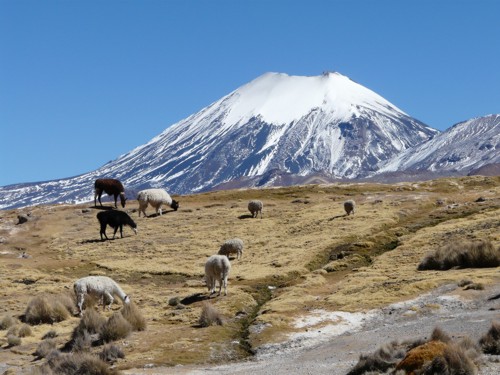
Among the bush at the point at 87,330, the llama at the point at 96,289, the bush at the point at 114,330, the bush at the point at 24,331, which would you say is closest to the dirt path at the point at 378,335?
the bush at the point at 87,330

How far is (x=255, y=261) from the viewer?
4769cm

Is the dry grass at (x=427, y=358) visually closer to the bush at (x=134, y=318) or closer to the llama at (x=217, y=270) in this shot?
the bush at (x=134, y=318)

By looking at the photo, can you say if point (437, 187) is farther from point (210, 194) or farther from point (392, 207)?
point (210, 194)

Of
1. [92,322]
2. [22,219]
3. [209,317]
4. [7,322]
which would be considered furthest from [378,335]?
[22,219]

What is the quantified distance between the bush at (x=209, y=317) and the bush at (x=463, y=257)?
13.6 metres

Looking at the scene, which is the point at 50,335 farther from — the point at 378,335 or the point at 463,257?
the point at 463,257

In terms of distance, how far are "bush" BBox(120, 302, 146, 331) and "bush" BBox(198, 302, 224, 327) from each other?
2336mm

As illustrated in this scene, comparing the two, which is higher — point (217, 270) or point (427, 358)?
point (217, 270)

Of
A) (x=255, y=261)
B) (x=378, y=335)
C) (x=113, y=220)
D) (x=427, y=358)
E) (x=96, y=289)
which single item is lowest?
(x=378, y=335)

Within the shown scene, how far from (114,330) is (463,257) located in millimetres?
19293

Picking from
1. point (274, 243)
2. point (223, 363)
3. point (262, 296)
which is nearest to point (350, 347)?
point (223, 363)

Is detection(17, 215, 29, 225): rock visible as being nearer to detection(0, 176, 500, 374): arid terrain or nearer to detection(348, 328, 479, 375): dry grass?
detection(0, 176, 500, 374): arid terrain

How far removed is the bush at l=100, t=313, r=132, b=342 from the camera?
27250 millimetres

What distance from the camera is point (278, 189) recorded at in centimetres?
8550
